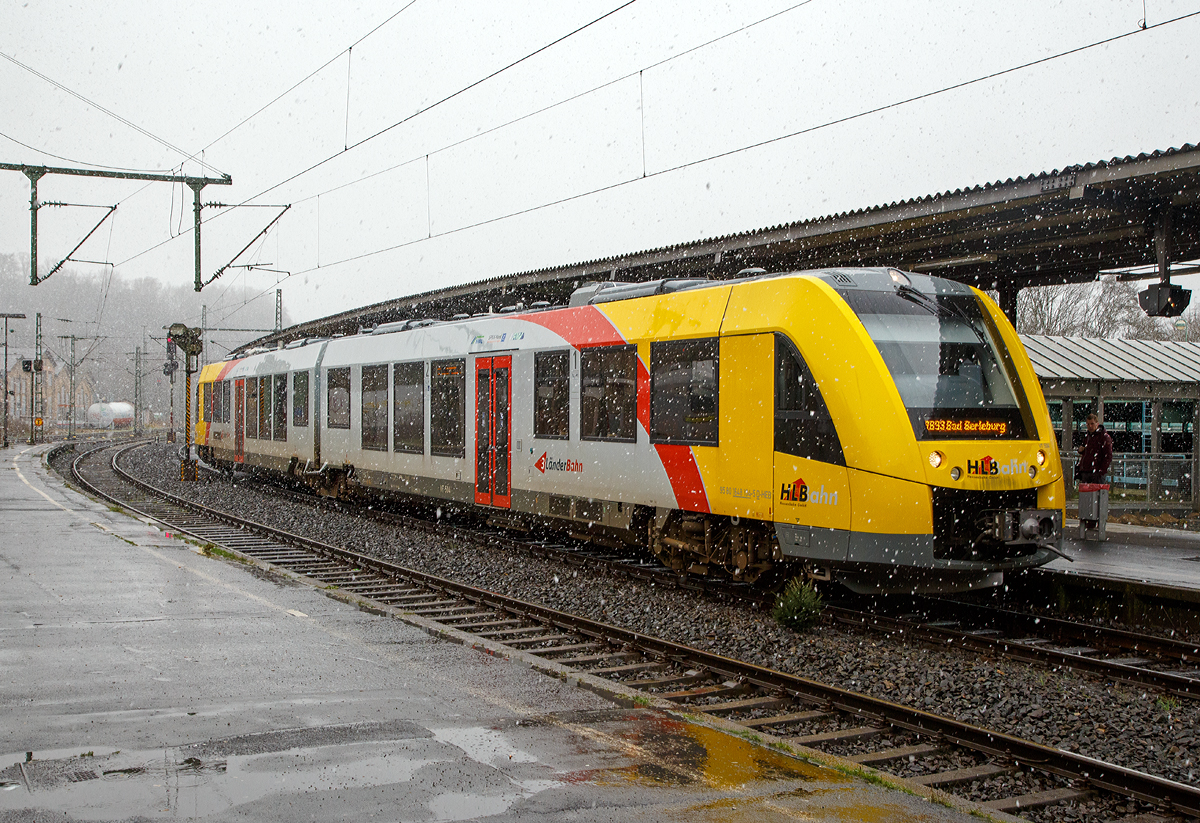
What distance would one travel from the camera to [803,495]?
9156 millimetres

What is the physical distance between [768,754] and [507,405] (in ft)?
29.9

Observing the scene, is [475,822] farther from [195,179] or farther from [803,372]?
[195,179]

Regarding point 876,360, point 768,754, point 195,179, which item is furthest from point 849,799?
point 195,179

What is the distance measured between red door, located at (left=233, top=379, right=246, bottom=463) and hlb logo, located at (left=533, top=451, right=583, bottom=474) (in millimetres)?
14779

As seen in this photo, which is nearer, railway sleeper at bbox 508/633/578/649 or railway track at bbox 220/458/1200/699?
railway track at bbox 220/458/1200/699

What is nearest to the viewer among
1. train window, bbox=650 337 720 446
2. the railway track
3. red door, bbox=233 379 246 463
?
the railway track

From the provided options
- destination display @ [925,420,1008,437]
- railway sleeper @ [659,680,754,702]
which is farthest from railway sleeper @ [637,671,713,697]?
destination display @ [925,420,1008,437]

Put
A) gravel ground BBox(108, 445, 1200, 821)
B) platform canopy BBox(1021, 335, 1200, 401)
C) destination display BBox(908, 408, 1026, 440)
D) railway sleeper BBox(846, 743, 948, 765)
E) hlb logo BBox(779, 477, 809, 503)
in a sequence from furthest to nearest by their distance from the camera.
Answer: platform canopy BBox(1021, 335, 1200, 401), hlb logo BBox(779, 477, 809, 503), destination display BBox(908, 408, 1026, 440), gravel ground BBox(108, 445, 1200, 821), railway sleeper BBox(846, 743, 948, 765)

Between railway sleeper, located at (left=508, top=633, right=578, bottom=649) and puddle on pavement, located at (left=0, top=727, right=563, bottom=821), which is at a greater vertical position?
puddle on pavement, located at (left=0, top=727, right=563, bottom=821)

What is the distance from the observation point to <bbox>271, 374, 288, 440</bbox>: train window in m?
22.6

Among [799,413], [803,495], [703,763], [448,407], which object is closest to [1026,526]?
[803,495]

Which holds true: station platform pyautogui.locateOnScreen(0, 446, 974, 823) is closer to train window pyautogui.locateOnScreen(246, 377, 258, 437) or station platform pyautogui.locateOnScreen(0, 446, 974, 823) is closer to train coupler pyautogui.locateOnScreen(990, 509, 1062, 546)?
train coupler pyautogui.locateOnScreen(990, 509, 1062, 546)

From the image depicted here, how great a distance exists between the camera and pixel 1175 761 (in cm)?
589

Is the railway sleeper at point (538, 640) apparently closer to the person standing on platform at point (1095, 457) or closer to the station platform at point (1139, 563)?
the station platform at point (1139, 563)
